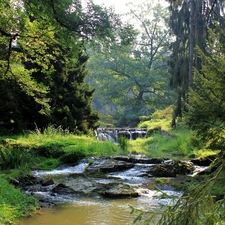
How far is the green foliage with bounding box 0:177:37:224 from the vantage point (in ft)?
16.3

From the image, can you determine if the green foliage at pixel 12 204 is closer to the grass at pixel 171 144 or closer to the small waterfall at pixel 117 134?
the grass at pixel 171 144

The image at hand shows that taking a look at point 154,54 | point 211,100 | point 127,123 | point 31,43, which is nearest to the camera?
point 211,100

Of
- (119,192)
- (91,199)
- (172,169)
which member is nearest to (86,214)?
(91,199)

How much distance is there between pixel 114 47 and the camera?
801 centimetres

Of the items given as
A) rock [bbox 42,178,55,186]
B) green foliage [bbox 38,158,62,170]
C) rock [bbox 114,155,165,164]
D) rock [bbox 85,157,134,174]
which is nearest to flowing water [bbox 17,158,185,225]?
rock [bbox 42,178,55,186]

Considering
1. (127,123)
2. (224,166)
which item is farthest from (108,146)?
(127,123)

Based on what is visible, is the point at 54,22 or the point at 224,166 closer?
the point at 224,166

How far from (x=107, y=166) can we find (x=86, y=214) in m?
4.66

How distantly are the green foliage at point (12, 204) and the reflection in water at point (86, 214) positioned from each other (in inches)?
8.5

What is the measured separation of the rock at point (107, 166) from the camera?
400 inches

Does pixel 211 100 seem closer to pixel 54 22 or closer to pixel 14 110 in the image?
pixel 54 22

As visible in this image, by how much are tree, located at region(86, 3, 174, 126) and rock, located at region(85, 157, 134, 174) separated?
22176mm

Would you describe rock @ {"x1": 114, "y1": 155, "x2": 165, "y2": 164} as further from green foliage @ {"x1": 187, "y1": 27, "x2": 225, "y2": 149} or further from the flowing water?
green foliage @ {"x1": 187, "y1": 27, "x2": 225, "y2": 149}

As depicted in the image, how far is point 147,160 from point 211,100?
17.4ft
